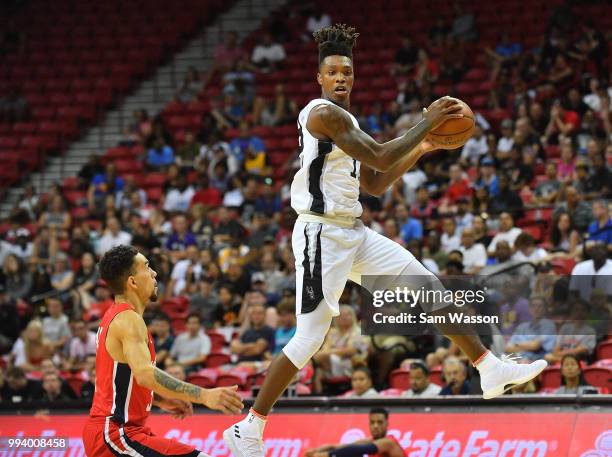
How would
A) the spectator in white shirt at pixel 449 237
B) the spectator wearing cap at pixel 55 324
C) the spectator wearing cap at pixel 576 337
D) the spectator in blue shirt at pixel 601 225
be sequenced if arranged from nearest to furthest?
the spectator wearing cap at pixel 576 337, the spectator in blue shirt at pixel 601 225, the spectator in white shirt at pixel 449 237, the spectator wearing cap at pixel 55 324

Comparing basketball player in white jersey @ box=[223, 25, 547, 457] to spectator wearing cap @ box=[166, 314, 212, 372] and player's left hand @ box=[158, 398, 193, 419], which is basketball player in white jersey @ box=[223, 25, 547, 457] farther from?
spectator wearing cap @ box=[166, 314, 212, 372]

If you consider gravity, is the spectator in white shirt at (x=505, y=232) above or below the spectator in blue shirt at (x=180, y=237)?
above

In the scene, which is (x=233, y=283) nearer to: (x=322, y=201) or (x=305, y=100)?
(x=305, y=100)

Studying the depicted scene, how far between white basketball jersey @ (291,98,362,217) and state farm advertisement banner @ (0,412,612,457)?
2.97 meters

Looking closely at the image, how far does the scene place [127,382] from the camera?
587 centimetres

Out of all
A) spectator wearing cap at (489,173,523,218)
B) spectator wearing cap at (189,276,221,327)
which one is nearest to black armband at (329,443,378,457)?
spectator wearing cap at (189,276,221,327)

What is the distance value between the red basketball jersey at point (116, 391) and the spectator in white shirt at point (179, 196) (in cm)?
1115

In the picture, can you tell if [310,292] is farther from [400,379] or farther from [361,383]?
[400,379]

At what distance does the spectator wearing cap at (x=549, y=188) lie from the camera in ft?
45.4

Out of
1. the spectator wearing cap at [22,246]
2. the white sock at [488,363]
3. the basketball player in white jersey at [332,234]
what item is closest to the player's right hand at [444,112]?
the basketball player in white jersey at [332,234]

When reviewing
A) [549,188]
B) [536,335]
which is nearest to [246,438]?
[536,335]

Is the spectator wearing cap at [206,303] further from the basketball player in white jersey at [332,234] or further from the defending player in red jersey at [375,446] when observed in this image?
the basketball player in white jersey at [332,234]

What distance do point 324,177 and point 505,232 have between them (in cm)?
675

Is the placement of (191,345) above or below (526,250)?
below
